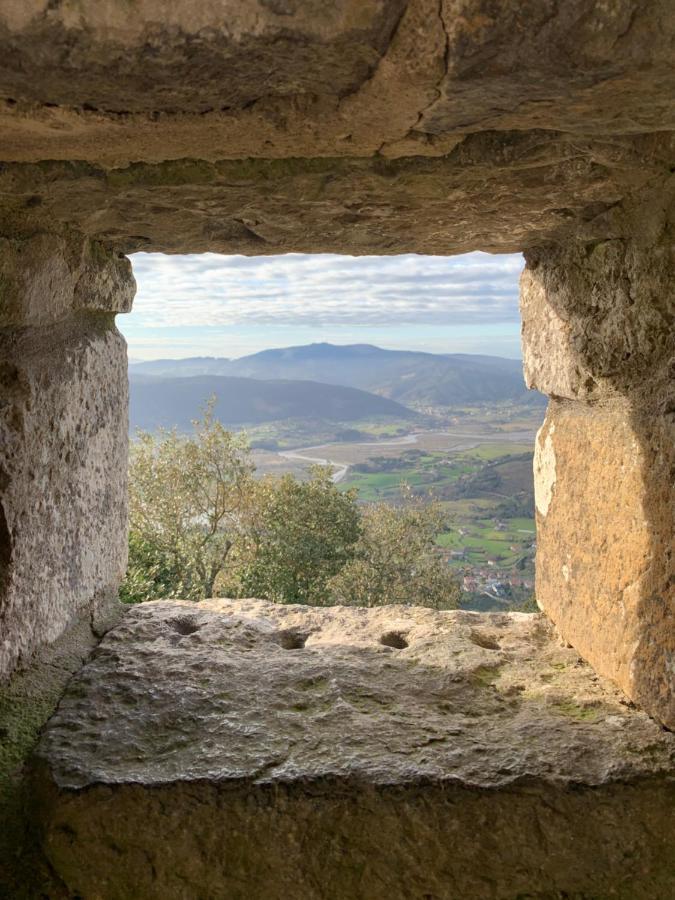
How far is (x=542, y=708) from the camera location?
1.66 m

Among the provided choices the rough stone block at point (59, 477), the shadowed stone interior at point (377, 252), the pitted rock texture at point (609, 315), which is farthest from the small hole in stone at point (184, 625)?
the pitted rock texture at point (609, 315)

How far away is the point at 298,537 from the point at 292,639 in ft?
28.5

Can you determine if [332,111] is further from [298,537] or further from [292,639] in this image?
[298,537]

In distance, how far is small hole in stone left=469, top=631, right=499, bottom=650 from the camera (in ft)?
6.68

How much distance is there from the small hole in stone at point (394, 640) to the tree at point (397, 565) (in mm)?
8133

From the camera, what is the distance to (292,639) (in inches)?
82.3

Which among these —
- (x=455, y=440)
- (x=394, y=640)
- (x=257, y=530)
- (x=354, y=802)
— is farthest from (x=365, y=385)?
(x=354, y=802)

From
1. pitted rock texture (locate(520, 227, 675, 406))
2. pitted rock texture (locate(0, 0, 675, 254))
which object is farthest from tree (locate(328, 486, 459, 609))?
pitted rock texture (locate(0, 0, 675, 254))

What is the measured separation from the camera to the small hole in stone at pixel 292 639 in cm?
206

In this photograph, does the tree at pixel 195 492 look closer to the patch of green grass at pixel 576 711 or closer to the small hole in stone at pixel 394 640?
the small hole in stone at pixel 394 640

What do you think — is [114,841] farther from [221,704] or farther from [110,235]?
[110,235]

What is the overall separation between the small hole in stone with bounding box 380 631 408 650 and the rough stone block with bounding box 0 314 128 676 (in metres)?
0.80

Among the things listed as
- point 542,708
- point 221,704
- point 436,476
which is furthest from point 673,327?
point 436,476

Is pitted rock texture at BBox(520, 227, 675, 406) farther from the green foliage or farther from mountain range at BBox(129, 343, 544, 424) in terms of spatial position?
mountain range at BBox(129, 343, 544, 424)
